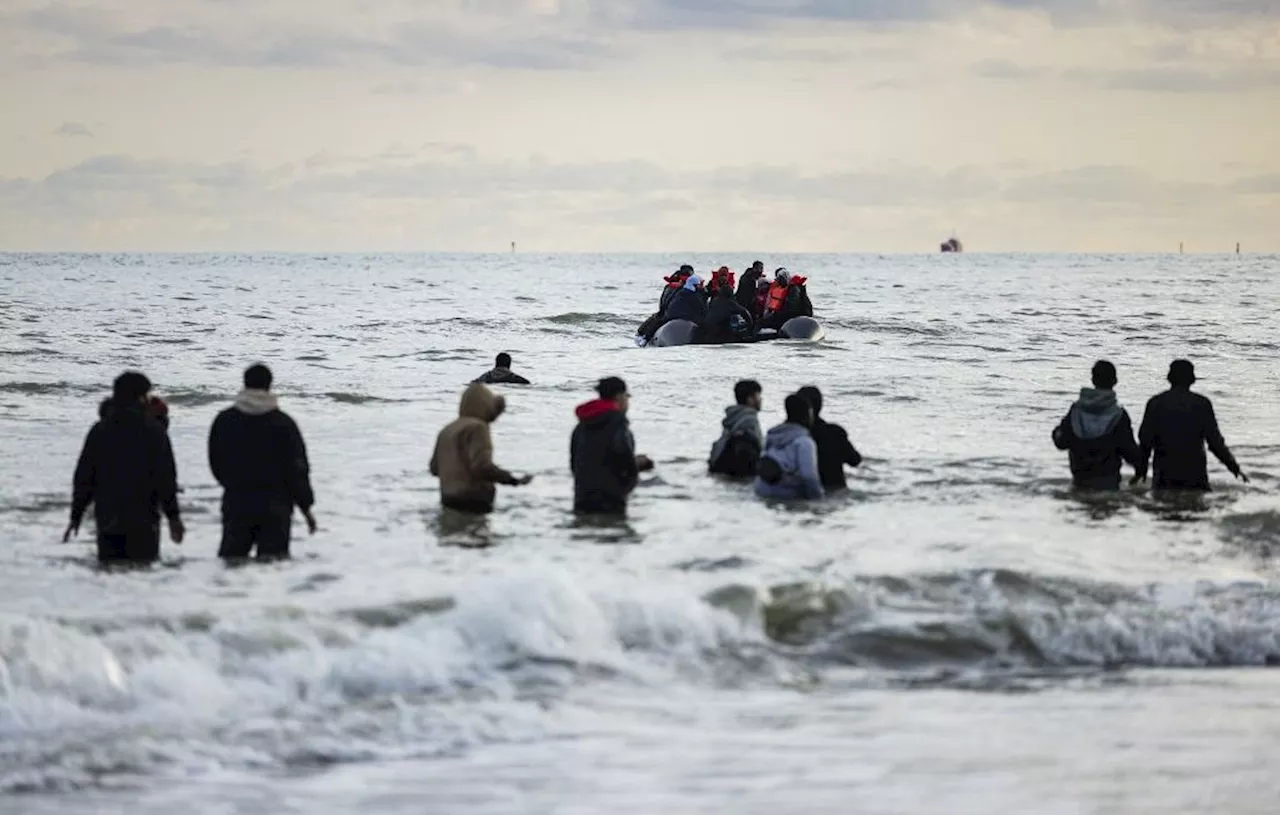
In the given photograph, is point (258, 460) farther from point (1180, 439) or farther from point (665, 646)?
point (1180, 439)

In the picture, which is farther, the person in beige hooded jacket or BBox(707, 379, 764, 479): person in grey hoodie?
BBox(707, 379, 764, 479): person in grey hoodie

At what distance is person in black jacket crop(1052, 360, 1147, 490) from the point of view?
1591 cm

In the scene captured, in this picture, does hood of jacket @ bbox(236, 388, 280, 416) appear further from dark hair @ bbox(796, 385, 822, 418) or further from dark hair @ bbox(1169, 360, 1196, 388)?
dark hair @ bbox(1169, 360, 1196, 388)

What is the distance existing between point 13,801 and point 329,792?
4.75ft

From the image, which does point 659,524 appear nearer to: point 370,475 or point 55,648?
point 370,475

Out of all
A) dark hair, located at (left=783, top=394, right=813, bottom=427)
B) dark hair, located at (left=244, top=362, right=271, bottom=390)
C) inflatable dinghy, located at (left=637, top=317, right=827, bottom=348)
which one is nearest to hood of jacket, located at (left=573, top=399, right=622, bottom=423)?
dark hair, located at (left=783, top=394, right=813, bottom=427)

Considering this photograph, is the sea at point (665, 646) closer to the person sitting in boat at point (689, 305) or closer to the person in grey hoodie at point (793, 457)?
the person in grey hoodie at point (793, 457)

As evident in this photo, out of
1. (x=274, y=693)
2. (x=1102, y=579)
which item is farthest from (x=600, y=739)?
(x=1102, y=579)

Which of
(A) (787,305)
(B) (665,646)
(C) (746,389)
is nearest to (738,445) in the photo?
(C) (746,389)

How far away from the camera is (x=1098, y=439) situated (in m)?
16.3

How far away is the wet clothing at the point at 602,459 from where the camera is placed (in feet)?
46.1

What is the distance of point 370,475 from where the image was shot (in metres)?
18.8

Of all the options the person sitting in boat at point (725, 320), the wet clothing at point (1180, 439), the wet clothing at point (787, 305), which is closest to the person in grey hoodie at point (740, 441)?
the wet clothing at point (1180, 439)

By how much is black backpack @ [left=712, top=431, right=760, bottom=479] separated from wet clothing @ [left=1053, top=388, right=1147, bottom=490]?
282 cm
